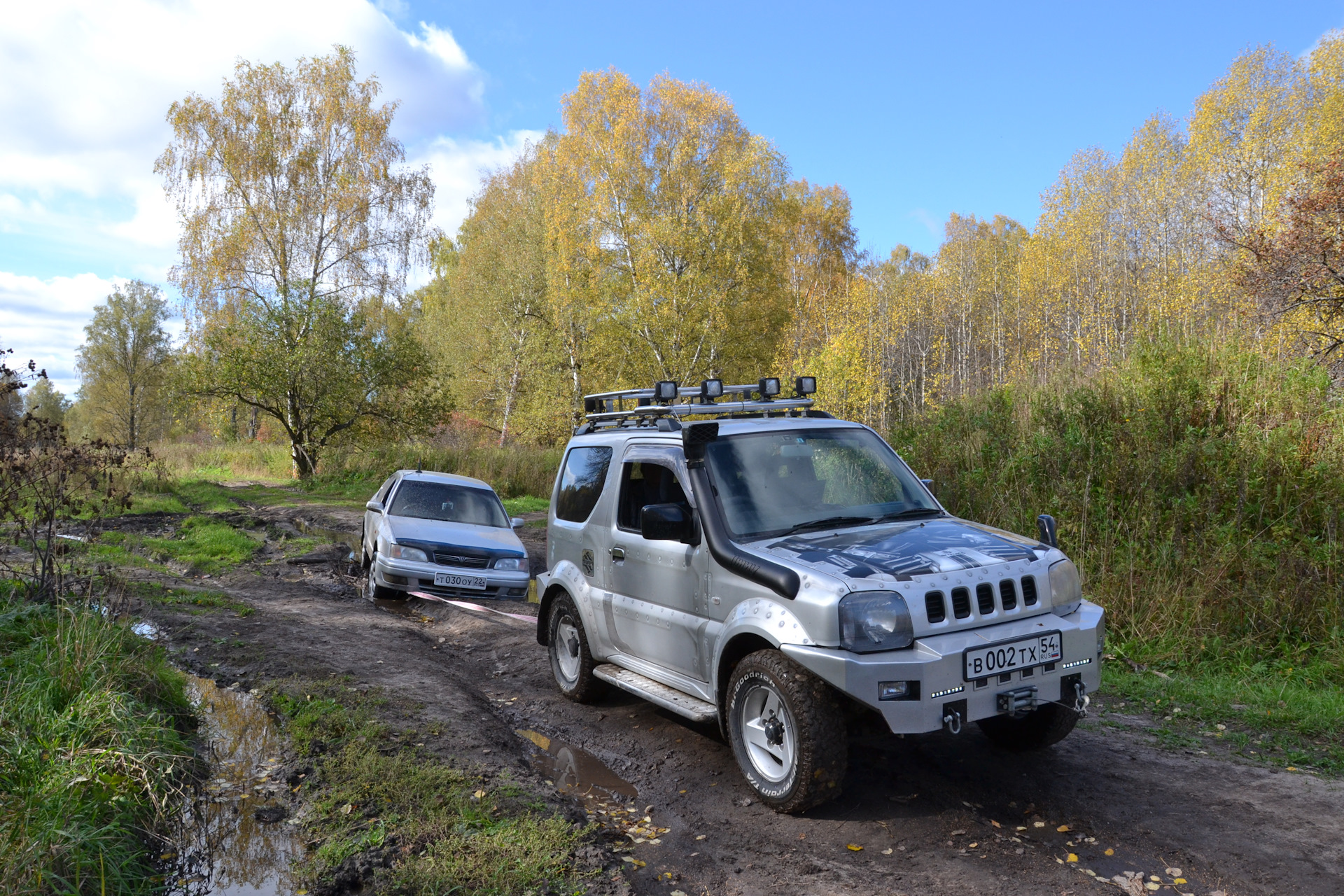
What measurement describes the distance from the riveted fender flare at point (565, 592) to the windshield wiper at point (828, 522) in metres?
1.81

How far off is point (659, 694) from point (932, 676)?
6.14ft

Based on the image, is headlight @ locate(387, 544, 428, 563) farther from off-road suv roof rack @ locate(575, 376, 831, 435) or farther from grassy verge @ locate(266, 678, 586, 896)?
grassy verge @ locate(266, 678, 586, 896)

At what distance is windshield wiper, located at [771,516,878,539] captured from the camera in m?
4.93

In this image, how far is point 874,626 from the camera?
397 centimetres

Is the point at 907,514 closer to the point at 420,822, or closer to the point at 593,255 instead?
the point at 420,822

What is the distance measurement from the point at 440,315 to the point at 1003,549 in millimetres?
45501

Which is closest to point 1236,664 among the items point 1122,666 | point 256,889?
point 1122,666

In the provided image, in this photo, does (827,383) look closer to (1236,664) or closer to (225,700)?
(1236,664)

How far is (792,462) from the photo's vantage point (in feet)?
17.5

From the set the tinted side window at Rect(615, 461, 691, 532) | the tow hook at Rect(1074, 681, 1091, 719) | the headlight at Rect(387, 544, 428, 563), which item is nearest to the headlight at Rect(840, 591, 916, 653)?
the tow hook at Rect(1074, 681, 1091, 719)

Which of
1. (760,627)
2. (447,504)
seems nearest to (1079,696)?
(760,627)

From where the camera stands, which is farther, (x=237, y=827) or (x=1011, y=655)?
(x=237, y=827)

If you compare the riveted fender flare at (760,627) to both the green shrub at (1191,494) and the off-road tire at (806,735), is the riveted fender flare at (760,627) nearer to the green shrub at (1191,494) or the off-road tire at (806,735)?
the off-road tire at (806,735)

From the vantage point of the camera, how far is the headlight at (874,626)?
396 cm
